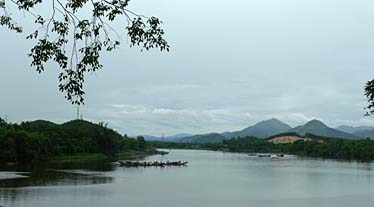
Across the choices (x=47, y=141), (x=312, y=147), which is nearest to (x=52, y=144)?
(x=47, y=141)

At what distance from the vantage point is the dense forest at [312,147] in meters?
96.1

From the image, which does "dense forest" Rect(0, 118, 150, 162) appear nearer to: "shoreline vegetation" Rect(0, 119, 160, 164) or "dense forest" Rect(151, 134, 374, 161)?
"shoreline vegetation" Rect(0, 119, 160, 164)

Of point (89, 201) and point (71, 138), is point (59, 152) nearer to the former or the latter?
point (71, 138)

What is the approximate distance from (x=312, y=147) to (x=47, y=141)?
69030 mm

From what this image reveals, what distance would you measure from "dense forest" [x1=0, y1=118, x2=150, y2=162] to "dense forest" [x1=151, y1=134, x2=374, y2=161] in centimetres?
4288

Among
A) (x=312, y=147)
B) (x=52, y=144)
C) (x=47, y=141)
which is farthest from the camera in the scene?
(x=312, y=147)

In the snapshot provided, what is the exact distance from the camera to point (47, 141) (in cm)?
6675

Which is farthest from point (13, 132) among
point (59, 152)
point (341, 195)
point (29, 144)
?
point (341, 195)

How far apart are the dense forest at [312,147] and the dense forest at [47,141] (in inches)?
1688

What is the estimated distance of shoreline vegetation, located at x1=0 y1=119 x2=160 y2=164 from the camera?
5847 centimetres

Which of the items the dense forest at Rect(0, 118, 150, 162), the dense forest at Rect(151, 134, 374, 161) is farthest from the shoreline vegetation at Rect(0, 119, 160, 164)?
the dense forest at Rect(151, 134, 374, 161)

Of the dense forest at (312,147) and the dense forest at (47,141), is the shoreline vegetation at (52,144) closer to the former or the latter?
the dense forest at (47,141)

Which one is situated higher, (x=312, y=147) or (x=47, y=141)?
(x=47, y=141)

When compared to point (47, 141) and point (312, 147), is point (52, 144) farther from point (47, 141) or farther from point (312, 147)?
point (312, 147)
